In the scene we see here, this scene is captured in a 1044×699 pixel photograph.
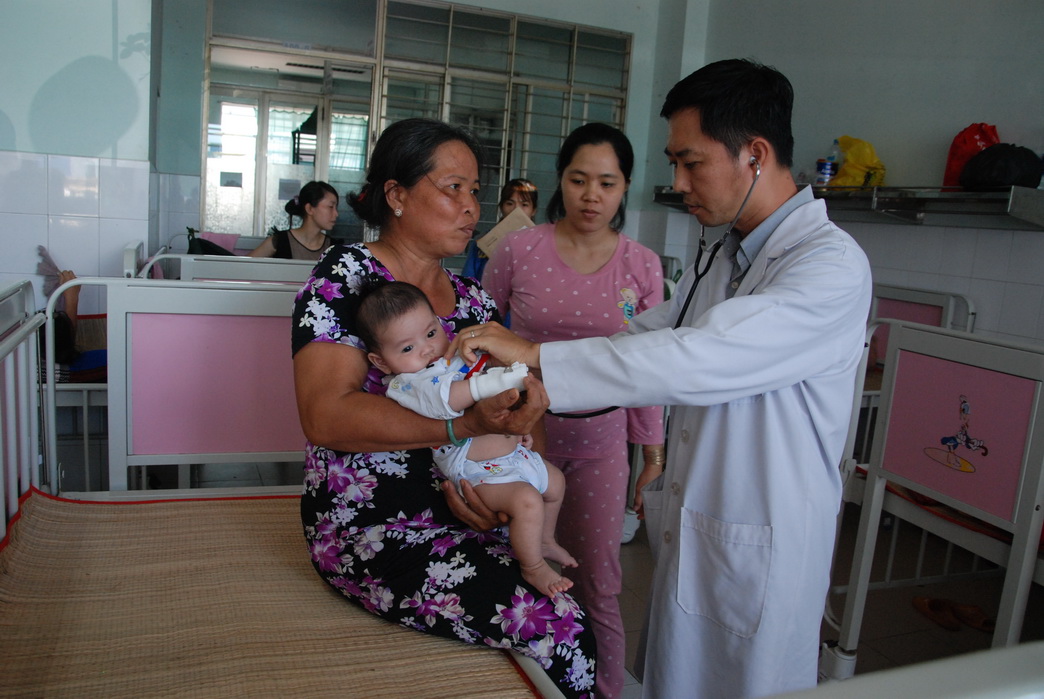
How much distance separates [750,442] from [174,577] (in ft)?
4.08

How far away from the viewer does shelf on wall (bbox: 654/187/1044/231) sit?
3.62 metres

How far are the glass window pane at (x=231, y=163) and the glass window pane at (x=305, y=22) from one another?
0.71m

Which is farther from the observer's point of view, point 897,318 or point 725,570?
point 897,318

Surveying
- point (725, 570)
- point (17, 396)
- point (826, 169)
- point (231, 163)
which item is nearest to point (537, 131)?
point (231, 163)

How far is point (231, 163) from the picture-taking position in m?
7.31

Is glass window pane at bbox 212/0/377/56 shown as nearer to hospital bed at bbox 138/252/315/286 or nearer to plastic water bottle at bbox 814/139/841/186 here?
hospital bed at bbox 138/252/315/286

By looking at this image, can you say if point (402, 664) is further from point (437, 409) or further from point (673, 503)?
point (673, 503)

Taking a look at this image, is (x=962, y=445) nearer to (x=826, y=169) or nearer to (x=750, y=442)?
(x=750, y=442)

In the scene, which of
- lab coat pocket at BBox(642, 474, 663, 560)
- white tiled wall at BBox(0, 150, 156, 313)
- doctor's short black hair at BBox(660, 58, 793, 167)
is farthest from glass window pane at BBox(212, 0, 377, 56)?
lab coat pocket at BBox(642, 474, 663, 560)

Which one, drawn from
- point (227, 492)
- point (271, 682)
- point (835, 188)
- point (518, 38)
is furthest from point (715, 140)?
point (518, 38)

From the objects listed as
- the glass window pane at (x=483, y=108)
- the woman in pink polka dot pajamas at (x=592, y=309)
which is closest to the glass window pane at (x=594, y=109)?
the glass window pane at (x=483, y=108)

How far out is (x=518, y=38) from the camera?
23.8 ft

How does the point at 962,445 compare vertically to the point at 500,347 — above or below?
below

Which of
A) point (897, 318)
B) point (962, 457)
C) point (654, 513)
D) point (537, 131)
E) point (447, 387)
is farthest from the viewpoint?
point (537, 131)
